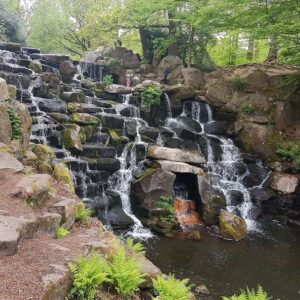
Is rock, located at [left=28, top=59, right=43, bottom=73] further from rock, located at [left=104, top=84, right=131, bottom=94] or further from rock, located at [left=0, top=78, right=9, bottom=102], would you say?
rock, located at [left=0, top=78, right=9, bottom=102]

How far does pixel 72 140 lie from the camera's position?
15289mm

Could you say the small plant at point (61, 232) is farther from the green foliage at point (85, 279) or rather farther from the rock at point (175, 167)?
the rock at point (175, 167)

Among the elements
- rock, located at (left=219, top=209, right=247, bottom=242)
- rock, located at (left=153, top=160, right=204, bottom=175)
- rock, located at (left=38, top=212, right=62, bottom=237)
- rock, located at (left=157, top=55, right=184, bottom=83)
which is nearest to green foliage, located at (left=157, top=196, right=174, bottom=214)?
rock, located at (left=153, top=160, right=204, bottom=175)

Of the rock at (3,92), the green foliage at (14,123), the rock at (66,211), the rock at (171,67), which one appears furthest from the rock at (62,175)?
the rock at (171,67)

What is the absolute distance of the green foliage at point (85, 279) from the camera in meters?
4.91

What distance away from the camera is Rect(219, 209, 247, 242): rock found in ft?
43.8

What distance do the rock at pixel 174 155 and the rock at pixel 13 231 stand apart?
31.5 ft

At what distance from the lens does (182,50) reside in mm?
25719

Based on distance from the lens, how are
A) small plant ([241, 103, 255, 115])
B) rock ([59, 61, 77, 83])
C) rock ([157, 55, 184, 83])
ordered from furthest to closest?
rock ([157, 55, 184, 83])
rock ([59, 61, 77, 83])
small plant ([241, 103, 255, 115])

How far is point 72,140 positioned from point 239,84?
1095 centimetres

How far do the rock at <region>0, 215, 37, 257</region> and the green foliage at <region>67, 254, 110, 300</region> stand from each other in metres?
1.01

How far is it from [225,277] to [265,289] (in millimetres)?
1171

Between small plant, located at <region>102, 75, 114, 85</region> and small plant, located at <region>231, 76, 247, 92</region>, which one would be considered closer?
small plant, located at <region>231, 76, 247, 92</region>

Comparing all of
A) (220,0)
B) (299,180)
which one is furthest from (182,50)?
(299,180)
